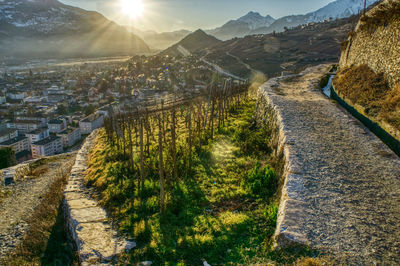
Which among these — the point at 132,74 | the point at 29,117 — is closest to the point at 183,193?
the point at 29,117

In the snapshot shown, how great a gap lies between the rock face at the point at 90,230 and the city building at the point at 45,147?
28.5 m

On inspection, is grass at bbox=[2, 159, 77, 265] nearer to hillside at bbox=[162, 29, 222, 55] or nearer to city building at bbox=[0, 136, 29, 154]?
city building at bbox=[0, 136, 29, 154]

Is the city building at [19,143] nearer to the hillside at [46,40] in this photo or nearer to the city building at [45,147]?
the city building at [45,147]

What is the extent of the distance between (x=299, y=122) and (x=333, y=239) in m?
4.96

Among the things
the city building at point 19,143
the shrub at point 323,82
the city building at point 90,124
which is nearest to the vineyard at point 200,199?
the shrub at point 323,82

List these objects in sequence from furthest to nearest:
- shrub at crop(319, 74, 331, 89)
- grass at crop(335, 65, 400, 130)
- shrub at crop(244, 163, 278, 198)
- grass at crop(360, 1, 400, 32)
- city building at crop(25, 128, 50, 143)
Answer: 1. city building at crop(25, 128, 50, 143)
2. shrub at crop(319, 74, 331, 89)
3. grass at crop(360, 1, 400, 32)
4. grass at crop(335, 65, 400, 130)
5. shrub at crop(244, 163, 278, 198)

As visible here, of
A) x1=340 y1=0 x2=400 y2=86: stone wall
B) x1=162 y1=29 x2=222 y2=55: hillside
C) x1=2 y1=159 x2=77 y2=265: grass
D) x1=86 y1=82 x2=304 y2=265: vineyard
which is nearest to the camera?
x1=86 y1=82 x2=304 y2=265: vineyard

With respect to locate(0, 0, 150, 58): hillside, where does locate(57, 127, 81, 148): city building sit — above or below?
below

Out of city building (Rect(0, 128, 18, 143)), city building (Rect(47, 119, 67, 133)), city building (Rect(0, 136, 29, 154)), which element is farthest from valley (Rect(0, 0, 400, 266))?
city building (Rect(47, 119, 67, 133))

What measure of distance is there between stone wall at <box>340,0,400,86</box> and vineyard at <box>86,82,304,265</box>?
4.72 m

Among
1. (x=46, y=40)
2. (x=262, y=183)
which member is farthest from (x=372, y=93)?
(x=46, y=40)

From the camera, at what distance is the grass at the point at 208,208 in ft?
16.0

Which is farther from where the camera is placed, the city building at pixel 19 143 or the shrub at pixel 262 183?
the city building at pixel 19 143

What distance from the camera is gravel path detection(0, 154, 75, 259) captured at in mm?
10086
